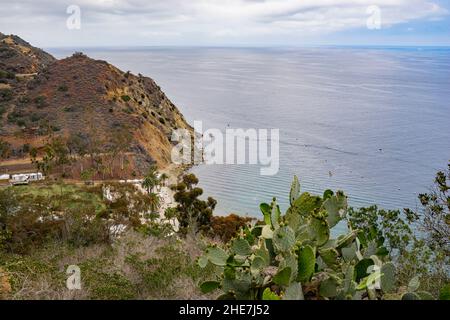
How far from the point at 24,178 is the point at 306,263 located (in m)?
38.3

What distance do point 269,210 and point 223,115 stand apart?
74.4 metres

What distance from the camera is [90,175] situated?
40938mm

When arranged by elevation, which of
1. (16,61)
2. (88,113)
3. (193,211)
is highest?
(16,61)

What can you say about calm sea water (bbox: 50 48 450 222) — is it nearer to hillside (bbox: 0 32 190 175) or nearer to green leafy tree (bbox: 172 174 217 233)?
green leafy tree (bbox: 172 174 217 233)

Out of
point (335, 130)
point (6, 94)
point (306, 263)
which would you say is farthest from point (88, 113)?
point (306, 263)

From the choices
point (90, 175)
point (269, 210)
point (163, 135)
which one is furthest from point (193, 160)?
point (269, 210)

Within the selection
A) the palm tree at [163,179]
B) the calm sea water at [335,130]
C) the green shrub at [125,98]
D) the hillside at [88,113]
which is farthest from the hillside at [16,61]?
the palm tree at [163,179]

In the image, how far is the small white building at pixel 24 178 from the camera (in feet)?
122

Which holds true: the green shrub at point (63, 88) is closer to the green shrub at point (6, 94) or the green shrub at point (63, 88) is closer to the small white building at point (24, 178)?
the green shrub at point (6, 94)

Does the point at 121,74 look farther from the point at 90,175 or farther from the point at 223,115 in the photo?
the point at 90,175

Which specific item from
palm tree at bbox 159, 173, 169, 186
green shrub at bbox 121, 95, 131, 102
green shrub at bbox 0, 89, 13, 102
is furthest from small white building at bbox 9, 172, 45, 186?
green shrub at bbox 0, 89, 13, 102

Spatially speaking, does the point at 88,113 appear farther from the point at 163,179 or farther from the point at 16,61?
the point at 16,61

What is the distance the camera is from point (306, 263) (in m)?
3.66

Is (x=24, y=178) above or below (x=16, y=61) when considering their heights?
below
